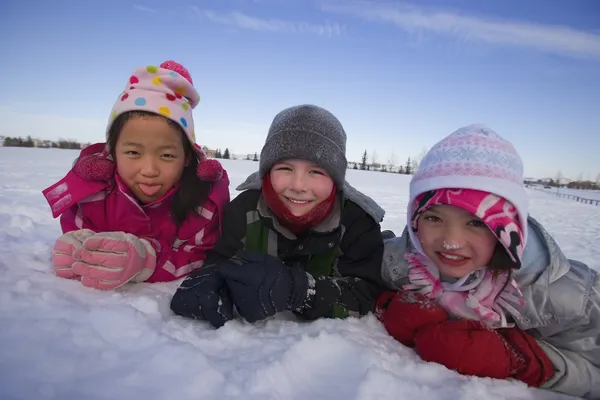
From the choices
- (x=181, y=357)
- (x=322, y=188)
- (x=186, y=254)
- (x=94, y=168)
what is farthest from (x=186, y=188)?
(x=181, y=357)

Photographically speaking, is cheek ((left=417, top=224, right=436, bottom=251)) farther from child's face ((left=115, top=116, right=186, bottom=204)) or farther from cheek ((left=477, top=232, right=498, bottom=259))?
child's face ((left=115, top=116, right=186, bottom=204))

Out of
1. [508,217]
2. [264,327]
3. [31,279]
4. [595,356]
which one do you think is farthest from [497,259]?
[31,279]

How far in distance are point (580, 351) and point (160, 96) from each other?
8.22 feet

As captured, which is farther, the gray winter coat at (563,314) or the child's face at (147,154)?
the child's face at (147,154)

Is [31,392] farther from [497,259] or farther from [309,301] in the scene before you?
[497,259]

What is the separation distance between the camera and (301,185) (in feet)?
6.29

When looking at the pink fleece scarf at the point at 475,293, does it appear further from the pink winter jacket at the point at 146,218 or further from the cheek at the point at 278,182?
the pink winter jacket at the point at 146,218

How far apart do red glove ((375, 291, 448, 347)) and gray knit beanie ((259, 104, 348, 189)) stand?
2.41 ft

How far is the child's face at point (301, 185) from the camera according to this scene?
194cm

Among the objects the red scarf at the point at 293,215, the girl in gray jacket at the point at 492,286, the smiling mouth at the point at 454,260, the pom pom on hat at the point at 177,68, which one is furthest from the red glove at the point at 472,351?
the pom pom on hat at the point at 177,68

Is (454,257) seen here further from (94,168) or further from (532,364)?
(94,168)

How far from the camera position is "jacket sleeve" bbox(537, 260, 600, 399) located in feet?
4.74

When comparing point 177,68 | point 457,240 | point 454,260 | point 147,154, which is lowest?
point 454,260

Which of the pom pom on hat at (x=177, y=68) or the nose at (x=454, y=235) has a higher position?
the pom pom on hat at (x=177, y=68)
